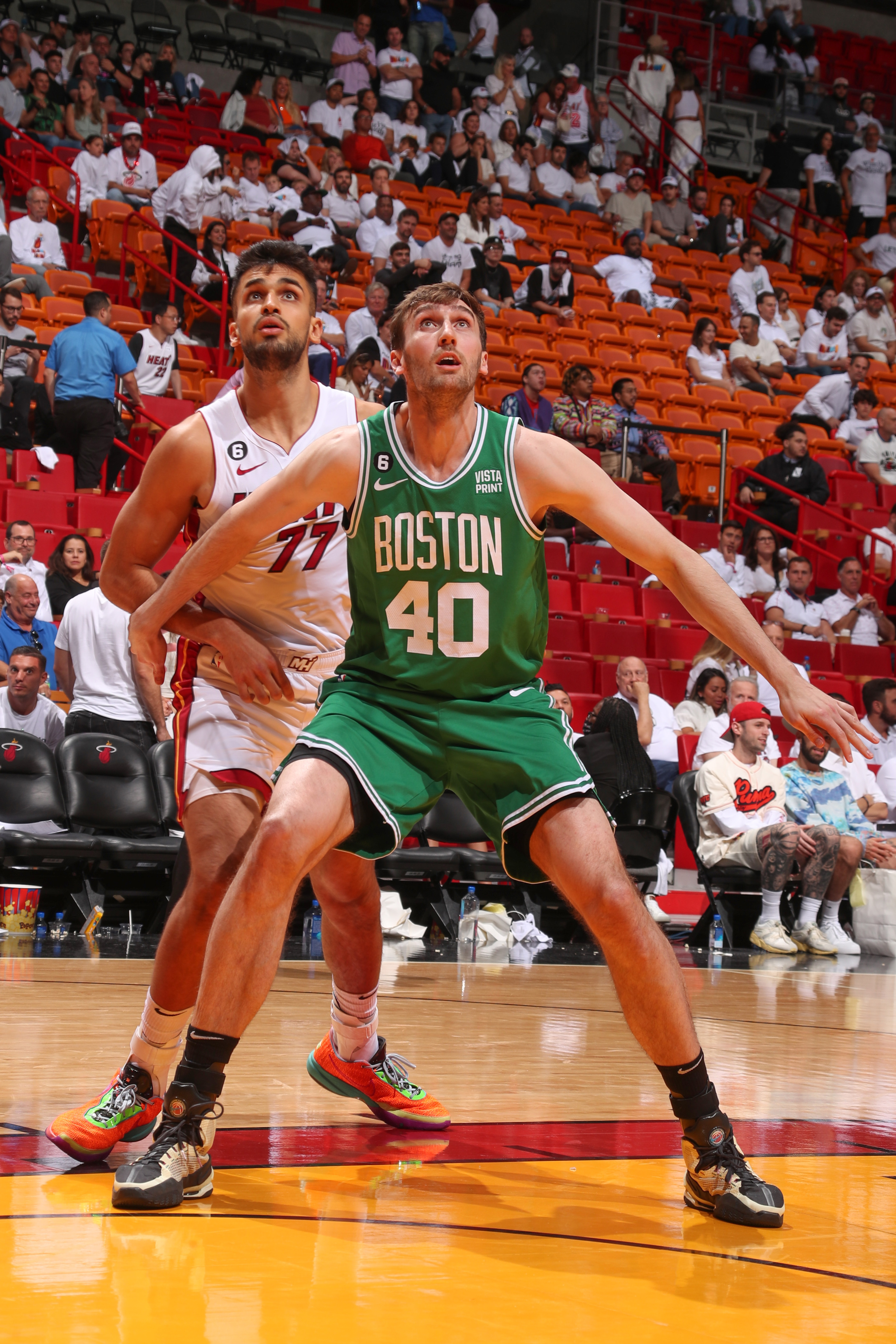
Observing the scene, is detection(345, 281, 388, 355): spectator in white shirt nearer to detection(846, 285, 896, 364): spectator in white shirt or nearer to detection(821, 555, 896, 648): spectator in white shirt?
detection(821, 555, 896, 648): spectator in white shirt

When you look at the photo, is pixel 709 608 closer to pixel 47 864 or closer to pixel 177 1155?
pixel 177 1155

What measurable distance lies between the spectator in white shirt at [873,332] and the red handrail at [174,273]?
27.3ft

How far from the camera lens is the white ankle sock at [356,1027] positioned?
355 centimetres

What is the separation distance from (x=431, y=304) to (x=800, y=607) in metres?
11.0

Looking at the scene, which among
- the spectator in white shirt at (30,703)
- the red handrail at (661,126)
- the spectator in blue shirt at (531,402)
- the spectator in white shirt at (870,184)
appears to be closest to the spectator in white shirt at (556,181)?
the red handrail at (661,126)

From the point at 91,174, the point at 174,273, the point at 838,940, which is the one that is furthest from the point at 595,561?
the point at 91,174

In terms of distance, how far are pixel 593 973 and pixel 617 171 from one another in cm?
1544

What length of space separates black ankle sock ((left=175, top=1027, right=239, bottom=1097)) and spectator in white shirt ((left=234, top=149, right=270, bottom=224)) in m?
13.8

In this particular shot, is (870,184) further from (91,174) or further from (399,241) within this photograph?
(91,174)

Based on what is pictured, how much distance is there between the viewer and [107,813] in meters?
8.26

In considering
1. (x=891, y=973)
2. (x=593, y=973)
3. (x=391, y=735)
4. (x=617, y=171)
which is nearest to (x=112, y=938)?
(x=593, y=973)

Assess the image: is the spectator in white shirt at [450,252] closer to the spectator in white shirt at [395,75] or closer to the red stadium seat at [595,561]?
the spectator in white shirt at [395,75]

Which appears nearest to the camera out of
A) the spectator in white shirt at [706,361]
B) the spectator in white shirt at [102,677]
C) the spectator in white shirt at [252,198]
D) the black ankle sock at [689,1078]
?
the black ankle sock at [689,1078]

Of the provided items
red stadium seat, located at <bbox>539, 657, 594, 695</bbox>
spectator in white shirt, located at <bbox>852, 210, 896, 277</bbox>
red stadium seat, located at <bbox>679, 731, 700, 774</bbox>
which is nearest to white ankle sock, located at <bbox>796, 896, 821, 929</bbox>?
red stadium seat, located at <bbox>679, 731, 700, 774</bbox>
